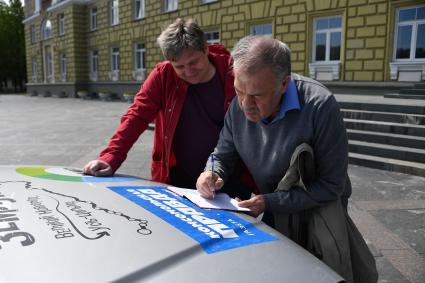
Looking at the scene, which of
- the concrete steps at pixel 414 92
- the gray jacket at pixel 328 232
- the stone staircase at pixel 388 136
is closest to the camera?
the gray jacket at pixel 328 232

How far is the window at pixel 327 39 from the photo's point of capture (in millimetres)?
13500

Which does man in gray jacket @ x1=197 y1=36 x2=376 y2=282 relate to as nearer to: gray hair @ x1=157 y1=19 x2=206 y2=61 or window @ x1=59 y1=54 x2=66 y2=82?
gray hair @ x1=157 y1=19 x2=206 y2=61

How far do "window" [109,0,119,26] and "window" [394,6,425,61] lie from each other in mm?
16966

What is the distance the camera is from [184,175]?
7.84 feet

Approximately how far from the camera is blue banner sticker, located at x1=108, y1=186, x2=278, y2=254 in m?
1.21

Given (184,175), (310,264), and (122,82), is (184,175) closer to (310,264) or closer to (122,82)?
(310,264)

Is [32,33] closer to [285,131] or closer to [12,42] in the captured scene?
[12,42]

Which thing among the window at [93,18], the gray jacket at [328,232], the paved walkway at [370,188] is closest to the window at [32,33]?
the window at [93,18]

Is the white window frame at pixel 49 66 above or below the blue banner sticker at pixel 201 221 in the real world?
above

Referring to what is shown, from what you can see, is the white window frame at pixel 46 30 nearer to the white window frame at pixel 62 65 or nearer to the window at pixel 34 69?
the white window frame at pixel 62 65

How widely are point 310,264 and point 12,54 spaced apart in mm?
51583

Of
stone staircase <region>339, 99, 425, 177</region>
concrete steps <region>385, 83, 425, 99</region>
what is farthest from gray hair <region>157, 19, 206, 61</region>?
concrete steps <region>385, 83, 425, 99</region>

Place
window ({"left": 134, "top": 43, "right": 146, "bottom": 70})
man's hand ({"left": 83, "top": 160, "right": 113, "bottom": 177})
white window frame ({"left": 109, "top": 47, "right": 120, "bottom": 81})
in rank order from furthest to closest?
white window frame ({"left": 109, "top": 47, "right": 120, "bottom": 81}) → window ({"left": 134, "top": 43, "right": 146, "bottom": 70}) → man's hand ({"left": 83, "top": 160, "right": 113, "bottom": 177})

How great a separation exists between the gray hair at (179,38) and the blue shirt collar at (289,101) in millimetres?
637
